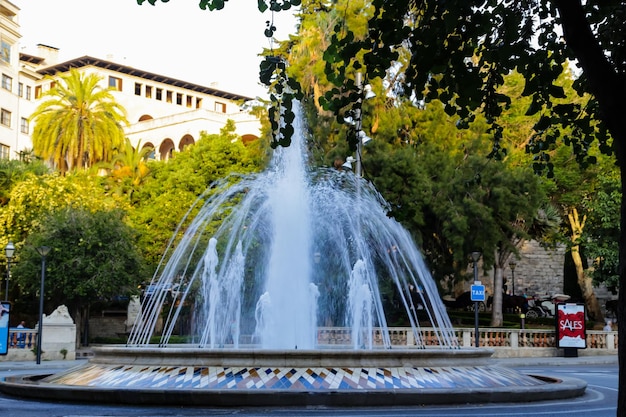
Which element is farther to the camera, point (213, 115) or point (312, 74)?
point (213, 115)

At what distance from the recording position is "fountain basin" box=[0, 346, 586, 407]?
40.8ft

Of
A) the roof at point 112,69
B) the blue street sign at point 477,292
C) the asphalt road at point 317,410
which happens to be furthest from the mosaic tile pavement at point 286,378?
the roof at point 112,69

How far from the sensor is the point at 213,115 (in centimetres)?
7250

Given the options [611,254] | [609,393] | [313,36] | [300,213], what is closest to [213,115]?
[313,36]

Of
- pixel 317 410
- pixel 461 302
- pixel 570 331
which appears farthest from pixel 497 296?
pixel 317 410

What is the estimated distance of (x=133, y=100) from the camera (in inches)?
3725

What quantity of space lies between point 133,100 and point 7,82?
1183 inches

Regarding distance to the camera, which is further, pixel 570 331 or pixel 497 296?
pixel 497 296

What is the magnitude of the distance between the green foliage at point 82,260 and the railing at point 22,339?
20.5ft

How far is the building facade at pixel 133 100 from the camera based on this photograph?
65250 millimetres

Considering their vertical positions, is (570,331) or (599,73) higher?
(599,73)

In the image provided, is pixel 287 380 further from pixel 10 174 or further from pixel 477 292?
pixel 10 174

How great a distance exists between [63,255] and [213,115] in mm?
36071

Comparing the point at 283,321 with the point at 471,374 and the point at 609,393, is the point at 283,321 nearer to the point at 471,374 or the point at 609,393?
the point at 471,374
